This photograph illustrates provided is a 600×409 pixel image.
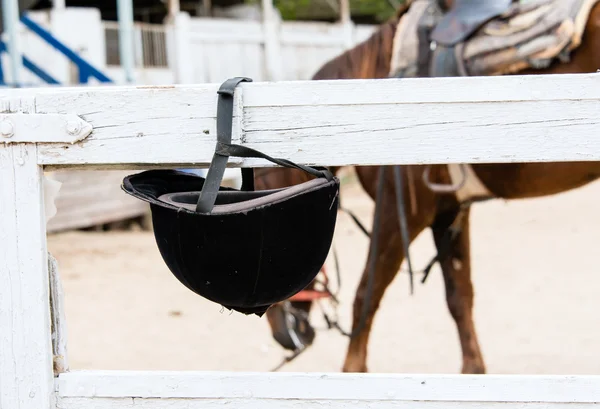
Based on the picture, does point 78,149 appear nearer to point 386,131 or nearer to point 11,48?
point 386,131

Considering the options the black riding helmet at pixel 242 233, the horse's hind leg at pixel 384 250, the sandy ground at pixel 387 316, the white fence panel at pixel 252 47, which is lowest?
the sandy ground at pixel 387 316

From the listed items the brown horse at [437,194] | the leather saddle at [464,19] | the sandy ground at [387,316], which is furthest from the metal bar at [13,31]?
the leather saddle at [464,19]

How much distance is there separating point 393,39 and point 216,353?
5.66 feet

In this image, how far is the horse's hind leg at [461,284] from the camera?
318cm

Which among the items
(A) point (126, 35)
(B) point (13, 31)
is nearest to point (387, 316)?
(B) point (13, 31)

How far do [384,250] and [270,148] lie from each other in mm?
1681

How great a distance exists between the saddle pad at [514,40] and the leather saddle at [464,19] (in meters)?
0.02

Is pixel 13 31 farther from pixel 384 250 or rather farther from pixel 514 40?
pixel 514 40

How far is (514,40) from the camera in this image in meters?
2.68

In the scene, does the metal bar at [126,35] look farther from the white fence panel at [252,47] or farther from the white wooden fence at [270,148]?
the white wooden fence at [270,148]

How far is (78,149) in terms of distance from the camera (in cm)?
125

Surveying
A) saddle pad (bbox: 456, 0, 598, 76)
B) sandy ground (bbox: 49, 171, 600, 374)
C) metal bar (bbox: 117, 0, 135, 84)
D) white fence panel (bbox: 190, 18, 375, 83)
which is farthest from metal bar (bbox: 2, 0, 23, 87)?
saddle pad (bbox: 456, 0, 598, 76)

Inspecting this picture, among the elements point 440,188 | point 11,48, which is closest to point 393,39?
point 440,188

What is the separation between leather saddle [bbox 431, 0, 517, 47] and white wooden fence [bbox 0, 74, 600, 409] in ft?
5.41
